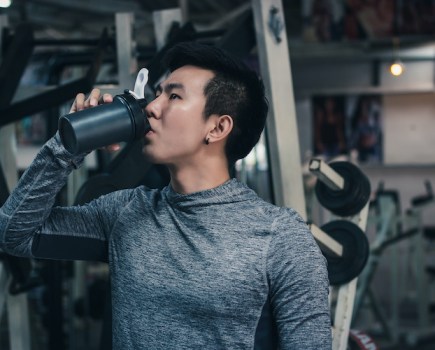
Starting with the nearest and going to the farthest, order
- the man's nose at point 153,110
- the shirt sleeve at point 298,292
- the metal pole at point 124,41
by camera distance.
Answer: the shirt sleeve at point 298,292, the man's nose at point 153,110, the metal pole at point 124,41

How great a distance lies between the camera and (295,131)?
7.47ft

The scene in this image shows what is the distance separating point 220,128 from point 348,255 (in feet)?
2.89

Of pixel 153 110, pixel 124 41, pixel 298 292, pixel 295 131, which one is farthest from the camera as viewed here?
pixel 124 41

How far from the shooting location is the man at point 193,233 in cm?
128

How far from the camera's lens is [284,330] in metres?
1.28

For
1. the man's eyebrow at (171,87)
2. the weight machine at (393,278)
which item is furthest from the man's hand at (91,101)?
the weight machine at (393,278)

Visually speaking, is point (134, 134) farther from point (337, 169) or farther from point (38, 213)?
point (337, 169)

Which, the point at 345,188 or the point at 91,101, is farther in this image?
the point at 345,188

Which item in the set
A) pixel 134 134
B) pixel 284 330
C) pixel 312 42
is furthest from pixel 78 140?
pixel 312 42

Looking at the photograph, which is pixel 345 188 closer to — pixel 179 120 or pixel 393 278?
pixel 179 120

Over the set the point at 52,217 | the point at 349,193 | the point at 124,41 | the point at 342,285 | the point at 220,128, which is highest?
the point at 124,41

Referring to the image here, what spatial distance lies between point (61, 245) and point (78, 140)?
0.31 metres

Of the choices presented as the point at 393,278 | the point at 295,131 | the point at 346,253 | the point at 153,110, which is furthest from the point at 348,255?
the point at 393,278

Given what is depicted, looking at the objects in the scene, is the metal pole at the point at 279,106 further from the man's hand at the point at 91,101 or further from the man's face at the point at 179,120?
the man's hand at the point at 91,101
